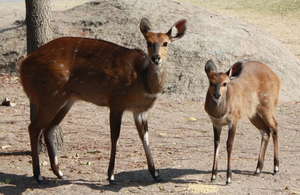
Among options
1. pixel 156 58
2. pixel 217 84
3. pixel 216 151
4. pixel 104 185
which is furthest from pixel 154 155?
pixel 156 58

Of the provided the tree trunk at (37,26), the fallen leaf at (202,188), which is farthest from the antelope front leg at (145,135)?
the tree trunk at (37,26)

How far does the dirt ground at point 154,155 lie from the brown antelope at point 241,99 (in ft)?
1.20

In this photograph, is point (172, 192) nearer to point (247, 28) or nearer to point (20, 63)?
point (20, 63)

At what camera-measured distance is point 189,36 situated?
14586 mm

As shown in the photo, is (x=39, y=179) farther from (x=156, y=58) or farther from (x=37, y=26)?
(x=37, y=26)

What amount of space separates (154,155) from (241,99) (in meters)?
1.72

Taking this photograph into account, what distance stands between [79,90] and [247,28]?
8625 mm

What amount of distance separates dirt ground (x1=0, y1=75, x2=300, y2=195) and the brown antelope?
366mm

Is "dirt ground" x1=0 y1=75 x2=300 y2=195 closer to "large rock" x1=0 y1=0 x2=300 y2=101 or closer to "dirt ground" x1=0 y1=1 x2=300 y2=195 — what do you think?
"dirt ground" x1=0 y1=1 x2=300 y2=195

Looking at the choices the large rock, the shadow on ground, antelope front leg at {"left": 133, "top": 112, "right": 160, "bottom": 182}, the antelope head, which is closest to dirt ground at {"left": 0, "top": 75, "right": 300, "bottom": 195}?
the shadow on ground

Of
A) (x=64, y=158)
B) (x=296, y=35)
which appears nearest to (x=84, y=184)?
(x=64, y=158)

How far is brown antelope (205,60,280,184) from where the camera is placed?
783cm

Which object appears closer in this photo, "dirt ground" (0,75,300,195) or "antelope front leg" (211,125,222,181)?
"dirt ground" (0,75,300,195)

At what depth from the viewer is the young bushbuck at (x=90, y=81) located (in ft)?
25.5
